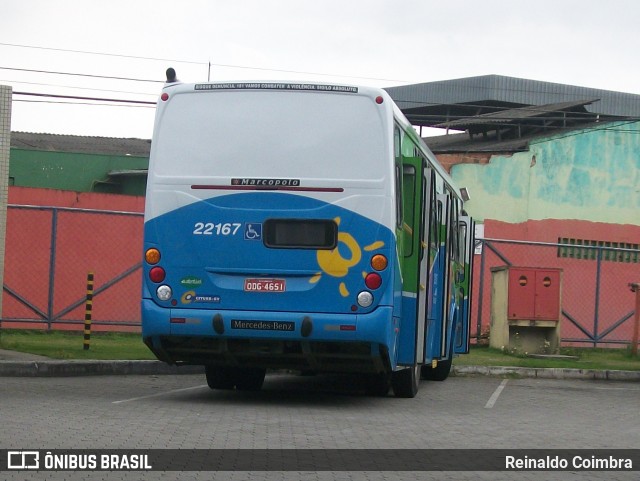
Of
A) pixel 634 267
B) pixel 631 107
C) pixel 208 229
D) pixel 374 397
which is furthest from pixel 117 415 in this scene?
pixel 631 107

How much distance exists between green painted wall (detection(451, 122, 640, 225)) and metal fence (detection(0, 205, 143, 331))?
1421cm

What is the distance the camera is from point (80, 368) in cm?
1598

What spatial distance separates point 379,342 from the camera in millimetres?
11859

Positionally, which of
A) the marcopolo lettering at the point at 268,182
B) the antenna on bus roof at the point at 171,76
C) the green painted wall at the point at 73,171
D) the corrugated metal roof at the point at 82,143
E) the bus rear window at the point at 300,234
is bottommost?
the bus rear window at the point at 300,234

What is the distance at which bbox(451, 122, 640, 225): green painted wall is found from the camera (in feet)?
117

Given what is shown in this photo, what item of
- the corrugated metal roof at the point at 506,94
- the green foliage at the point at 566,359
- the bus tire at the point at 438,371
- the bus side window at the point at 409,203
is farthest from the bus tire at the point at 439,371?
the corrugated metal roof at the point at 506,94

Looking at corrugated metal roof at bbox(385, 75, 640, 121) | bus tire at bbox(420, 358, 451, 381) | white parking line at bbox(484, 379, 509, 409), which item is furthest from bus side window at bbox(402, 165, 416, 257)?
corrugated metal roof at bbox(385, 75, 640, 121)

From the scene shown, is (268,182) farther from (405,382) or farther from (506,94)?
(506,94)

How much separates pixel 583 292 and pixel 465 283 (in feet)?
27.5

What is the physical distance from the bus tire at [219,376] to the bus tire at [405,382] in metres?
1.98

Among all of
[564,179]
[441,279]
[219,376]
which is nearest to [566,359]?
[441,279]

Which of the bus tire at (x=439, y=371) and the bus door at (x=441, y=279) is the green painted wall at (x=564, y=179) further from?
the bus door at (x=441, y=279)

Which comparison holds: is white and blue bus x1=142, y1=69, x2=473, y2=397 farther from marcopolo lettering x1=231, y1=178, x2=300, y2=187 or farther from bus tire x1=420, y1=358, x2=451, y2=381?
bus tire x1=420, y1=358, x2=451, y2=381

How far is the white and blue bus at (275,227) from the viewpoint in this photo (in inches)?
471
